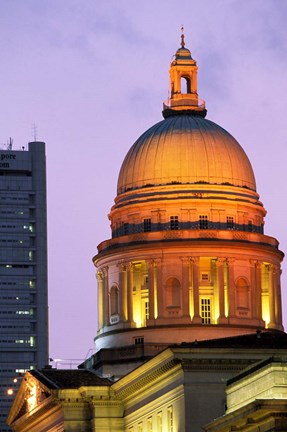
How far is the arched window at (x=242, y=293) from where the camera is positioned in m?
169

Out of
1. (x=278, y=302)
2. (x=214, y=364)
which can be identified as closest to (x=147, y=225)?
(x=278, y=302)

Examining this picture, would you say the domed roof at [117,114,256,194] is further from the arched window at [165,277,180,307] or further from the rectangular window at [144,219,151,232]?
the arched window at [165,277,180,307]

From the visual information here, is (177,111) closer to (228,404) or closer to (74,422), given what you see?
(74,422)

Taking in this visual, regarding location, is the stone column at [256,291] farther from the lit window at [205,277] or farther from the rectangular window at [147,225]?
the rectangular window at [147,225]

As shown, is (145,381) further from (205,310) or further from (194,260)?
(194,260)

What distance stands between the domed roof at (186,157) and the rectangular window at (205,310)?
431 inches

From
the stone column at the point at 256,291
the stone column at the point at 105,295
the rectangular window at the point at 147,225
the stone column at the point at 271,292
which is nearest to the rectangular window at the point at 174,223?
the rectangular window at the point at 147,225

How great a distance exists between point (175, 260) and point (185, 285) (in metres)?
2.65

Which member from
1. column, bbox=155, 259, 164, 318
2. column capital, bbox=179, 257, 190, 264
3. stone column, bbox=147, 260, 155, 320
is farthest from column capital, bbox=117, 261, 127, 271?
column capital, bbox=179, 257, 190, 264

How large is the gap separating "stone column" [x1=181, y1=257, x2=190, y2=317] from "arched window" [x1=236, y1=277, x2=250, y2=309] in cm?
473

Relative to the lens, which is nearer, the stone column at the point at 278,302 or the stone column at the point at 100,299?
the stone column at the point at 278,302

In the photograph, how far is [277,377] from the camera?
339 ft

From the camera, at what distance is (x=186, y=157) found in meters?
172

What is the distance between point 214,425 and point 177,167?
64.3 m
